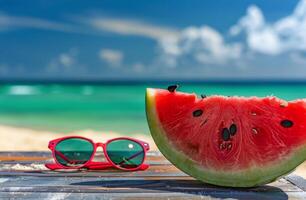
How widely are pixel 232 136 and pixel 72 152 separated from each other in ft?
2.59

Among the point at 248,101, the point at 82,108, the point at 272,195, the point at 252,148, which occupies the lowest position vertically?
the point at 272,195

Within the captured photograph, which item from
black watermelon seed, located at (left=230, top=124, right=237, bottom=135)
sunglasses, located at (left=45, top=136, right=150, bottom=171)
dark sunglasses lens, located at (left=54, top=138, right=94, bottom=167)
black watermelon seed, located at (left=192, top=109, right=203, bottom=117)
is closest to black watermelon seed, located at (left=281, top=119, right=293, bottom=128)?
black watermelon seed, located at (left=230, top=124, right=237, bottom=135)

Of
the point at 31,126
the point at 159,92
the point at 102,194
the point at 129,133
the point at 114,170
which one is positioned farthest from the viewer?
the point at 31,126

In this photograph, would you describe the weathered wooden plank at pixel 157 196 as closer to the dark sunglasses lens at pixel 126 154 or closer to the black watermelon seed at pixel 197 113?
the black watermelon seed at pixel 197 113

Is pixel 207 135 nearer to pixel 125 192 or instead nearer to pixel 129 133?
pixel 125 192

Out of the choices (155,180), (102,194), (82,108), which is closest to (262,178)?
(155,180)

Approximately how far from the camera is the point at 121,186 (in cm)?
200

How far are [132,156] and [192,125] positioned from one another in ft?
1.38

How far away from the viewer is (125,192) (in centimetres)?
191

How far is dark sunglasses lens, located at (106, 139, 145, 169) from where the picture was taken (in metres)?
2.38

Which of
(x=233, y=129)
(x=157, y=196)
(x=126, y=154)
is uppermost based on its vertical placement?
(x=233, y=129)

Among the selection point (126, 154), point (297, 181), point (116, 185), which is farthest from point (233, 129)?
point (126, 154)

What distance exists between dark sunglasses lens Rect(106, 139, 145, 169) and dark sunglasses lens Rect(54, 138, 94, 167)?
0.09 m

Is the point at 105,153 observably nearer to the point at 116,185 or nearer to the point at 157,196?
the point at 116,185
